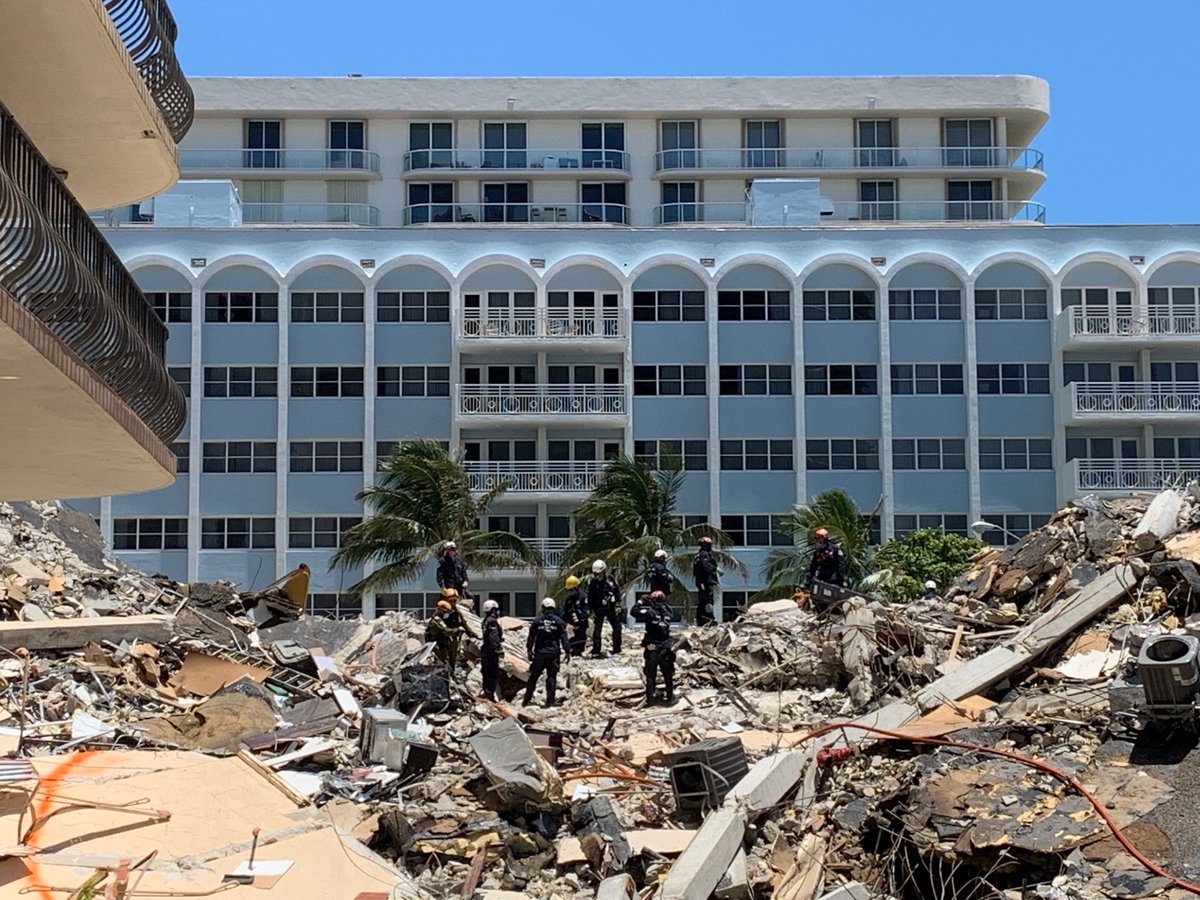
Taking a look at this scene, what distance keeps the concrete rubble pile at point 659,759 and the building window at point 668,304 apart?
1134 inches

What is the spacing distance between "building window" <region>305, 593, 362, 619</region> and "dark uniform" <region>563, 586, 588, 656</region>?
25.3 metres

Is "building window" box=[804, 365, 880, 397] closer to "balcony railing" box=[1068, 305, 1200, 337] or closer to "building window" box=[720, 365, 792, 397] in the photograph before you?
"building window" box=[720, 365, 792, 397]

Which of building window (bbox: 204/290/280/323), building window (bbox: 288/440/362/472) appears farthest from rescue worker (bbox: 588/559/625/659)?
building window (bbox: 204/290/280/323)

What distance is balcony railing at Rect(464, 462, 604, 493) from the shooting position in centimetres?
4888

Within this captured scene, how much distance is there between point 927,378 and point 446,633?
104 ft

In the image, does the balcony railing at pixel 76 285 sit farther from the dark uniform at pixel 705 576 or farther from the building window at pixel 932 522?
the building window at pixel 932 522

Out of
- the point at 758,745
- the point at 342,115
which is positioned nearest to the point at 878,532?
the point at 342,115

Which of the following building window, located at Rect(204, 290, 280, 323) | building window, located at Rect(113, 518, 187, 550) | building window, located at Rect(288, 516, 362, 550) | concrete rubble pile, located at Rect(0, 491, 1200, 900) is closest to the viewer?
concrete rubble pile, located at Rect(0, 491, 1200, 900)

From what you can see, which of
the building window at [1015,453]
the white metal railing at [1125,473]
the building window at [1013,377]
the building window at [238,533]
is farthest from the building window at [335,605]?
the white metal railing at [1125,473]

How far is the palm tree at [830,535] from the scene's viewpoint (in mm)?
37438

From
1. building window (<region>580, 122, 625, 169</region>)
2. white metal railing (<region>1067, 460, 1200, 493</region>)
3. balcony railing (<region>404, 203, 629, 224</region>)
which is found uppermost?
building window (<region>580, 122, 625, 169</region>)

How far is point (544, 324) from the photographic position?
163 ft

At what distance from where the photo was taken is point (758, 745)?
1770 cm

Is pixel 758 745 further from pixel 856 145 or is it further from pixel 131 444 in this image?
pixel 856 145
